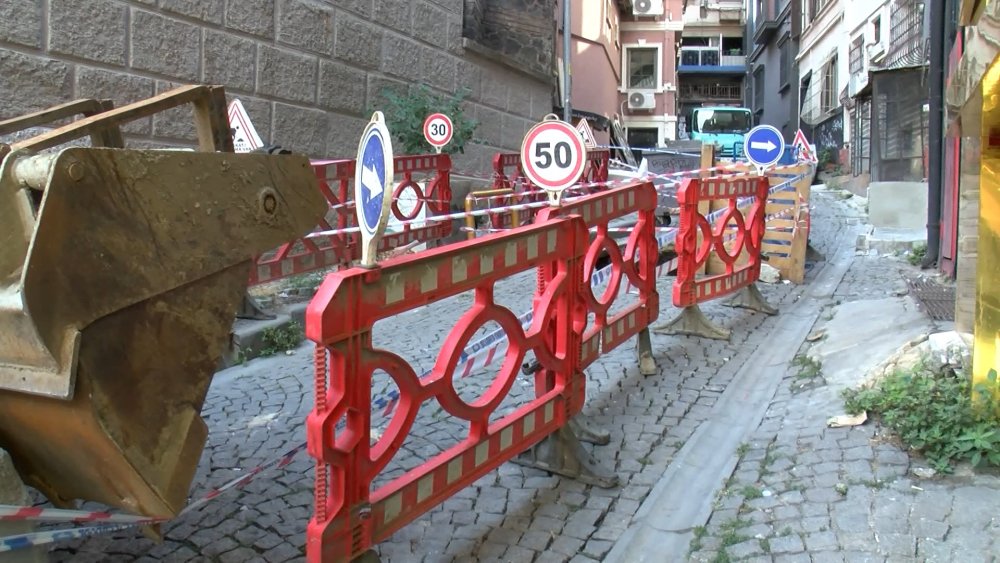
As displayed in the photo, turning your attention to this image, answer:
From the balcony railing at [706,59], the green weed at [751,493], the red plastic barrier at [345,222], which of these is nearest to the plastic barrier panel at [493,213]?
the red plastic barrier at [345,222]

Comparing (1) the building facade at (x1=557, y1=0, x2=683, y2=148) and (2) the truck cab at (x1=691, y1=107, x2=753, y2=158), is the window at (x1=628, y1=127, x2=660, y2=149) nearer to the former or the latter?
(1) the building facade at (x1=557, y1=0, x2=683, y2=148)

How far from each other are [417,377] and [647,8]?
3999 cm

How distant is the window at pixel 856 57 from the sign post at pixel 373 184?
2087 centimetres

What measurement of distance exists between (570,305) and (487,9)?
11.1 metres

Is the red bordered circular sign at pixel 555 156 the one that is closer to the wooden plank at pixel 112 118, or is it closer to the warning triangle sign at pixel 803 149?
the wooden plank at pixel 112 118

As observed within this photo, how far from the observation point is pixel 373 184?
251cm

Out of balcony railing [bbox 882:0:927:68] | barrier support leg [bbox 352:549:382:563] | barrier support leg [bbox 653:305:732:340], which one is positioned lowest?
barrier support leg [bbox 352:549:382:563]

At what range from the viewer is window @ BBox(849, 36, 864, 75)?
20625 mm

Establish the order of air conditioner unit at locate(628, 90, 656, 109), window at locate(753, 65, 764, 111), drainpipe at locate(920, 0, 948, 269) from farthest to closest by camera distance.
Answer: window at locate(753, 65, 764, 111)
air conditioner unit at locate(628, 90, 656, 109)
drainpipe at locate(920, 0, 948, 269)

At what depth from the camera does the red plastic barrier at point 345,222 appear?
6742 mm

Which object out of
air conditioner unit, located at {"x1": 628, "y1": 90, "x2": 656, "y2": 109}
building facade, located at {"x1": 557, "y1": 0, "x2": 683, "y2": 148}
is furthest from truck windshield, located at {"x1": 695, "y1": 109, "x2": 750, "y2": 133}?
air conditioner unit, located at {"x1": 628, "y1": 90, "x2": 656, "y2": 109}

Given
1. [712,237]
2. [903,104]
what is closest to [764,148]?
[712,237]

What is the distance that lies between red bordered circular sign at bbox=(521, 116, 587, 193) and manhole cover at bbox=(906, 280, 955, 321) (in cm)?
301

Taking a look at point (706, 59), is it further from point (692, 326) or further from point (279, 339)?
point (279, 339)
